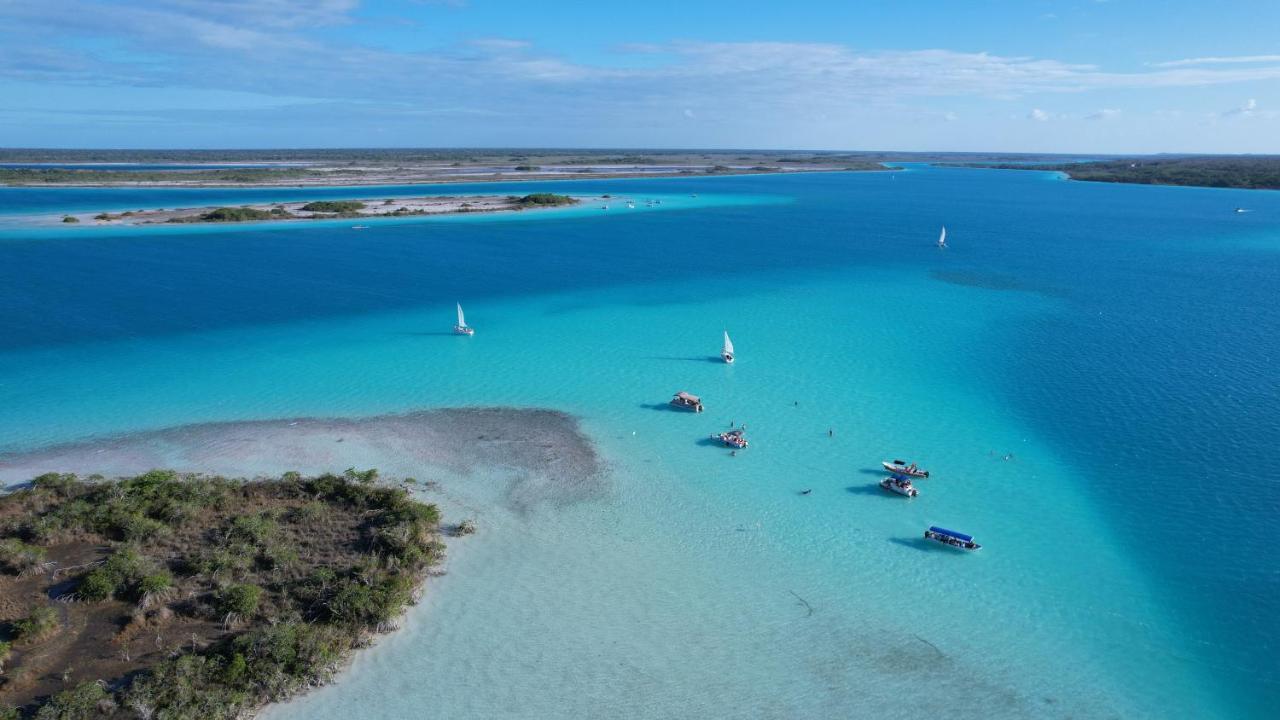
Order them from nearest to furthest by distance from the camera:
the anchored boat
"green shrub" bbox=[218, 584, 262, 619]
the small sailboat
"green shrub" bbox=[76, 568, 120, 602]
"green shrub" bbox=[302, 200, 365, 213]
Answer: "green shrub" bbox=[218, 584, 262, 619], "green shrub" bbox=[76, 568, 120, 602], the anchored boat, the small sailboat, "green shrub" bbox=[302, 200, 365, 213]

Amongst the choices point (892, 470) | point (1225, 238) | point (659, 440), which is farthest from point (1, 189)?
point (1225, 238)

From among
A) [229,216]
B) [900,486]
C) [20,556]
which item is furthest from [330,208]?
[900,486]

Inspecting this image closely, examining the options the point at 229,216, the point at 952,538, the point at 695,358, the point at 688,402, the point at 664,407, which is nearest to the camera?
the point at 952,538

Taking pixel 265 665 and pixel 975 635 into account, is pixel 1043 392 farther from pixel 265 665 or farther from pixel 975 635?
pixel 265 665

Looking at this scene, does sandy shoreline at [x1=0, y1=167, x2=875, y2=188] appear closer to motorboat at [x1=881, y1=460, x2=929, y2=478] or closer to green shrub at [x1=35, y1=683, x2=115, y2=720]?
motorboat at [x1=881, y1=460, x2=929, y2=478]

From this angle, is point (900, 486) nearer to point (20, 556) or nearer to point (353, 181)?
point (20, 556)

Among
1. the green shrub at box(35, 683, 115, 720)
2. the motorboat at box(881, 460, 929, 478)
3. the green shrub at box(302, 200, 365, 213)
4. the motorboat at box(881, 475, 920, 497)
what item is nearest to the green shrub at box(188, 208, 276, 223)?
the green shrub at box(302, 200, 365, 213)
